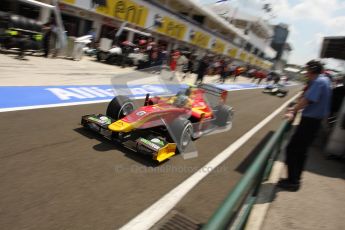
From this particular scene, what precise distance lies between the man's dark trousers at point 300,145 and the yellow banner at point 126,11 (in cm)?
1873

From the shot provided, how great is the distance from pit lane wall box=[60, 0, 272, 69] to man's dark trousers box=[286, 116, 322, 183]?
54.1 ft

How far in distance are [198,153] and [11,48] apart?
406 inches

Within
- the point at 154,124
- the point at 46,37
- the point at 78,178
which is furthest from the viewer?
the point at 46,37

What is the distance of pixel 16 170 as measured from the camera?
168 inches

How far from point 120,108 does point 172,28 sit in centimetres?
2749

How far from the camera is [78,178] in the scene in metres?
4.43

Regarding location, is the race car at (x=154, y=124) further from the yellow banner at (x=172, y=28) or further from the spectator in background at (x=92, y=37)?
the yellow banner at (x=172, y=28)

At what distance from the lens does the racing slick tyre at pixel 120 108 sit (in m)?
6.42

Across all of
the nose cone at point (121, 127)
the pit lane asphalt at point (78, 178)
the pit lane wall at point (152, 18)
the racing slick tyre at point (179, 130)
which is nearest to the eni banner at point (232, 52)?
the pit lane wall at point (152, 18)

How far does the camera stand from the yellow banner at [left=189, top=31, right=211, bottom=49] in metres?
38.4

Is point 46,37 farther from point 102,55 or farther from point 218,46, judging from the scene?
point 218,46

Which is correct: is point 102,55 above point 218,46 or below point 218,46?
below

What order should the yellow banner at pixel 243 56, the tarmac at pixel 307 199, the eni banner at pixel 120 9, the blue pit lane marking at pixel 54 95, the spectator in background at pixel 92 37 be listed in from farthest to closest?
the yellow banner at pixel 243 56 → the spectator in background at pixel 92 37 → the eni banner at pixel 120 9 → the blue pit lane marking at pixel 54 95 → the tarmac at pixel 307 199

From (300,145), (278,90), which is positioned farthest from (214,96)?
(278,90)
